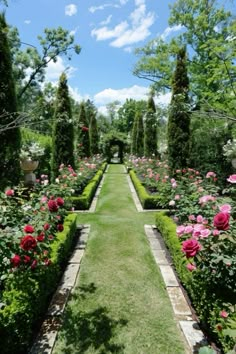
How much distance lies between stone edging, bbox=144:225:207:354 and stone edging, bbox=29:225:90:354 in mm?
1295

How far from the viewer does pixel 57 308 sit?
3.04 m

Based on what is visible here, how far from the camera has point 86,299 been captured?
10.6 feet

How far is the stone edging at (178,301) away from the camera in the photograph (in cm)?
250

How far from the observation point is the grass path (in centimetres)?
247

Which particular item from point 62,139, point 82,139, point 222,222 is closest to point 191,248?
point 222,222

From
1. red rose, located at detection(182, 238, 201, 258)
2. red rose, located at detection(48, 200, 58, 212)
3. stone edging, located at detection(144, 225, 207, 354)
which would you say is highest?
red rose, located at detection(48, 200, 58, 212)

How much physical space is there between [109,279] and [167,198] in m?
2.25

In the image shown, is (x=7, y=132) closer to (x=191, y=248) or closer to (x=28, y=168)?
(x=28, y=168)

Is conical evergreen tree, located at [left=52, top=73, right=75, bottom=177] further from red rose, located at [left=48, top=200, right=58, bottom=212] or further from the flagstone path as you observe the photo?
red rose, located at [left=48, top=200, right=58, bottom=212]

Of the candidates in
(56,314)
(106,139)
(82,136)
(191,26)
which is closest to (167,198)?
(56,314)

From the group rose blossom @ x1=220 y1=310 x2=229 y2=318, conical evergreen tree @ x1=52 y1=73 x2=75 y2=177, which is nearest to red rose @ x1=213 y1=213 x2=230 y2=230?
rose blossom @ x1=220 y1=310 x2=229 y2=318

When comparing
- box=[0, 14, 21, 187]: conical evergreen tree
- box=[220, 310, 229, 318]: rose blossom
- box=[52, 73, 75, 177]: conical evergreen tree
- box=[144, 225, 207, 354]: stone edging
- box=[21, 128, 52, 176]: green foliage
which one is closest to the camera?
box=[220, 310, 229, 318]: rose blossom

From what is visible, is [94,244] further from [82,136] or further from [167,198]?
[82,136]

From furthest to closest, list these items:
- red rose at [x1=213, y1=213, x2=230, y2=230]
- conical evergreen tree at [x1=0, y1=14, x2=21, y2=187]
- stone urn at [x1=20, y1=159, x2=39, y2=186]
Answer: stone urn at [x1=20, y1=159, x2=39, y2=186] → conical evergreen tree at [x1=0, y1=14, x2=21, y2=187] → red rose at [x1=213, y1=213, x2=230, y2=230]
